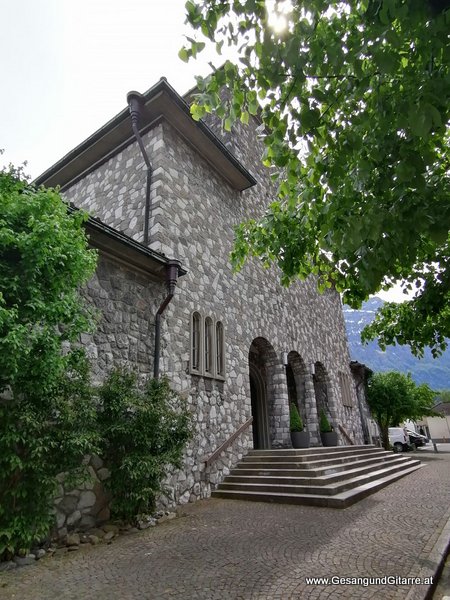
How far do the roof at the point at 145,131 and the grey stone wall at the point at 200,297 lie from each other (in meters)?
0.21

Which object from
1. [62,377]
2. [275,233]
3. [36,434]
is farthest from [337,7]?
[36,434]

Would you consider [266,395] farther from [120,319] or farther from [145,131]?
[145,131]

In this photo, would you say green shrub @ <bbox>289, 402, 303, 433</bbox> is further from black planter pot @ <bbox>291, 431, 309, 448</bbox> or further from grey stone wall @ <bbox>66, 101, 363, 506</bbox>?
grey stone wall @ <bbox>66, 101, 363, 506</bbox>

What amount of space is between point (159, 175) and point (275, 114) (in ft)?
18.6

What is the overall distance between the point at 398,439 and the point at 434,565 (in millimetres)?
21610

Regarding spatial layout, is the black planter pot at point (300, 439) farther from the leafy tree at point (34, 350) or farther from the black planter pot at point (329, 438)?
the leafy tree at point (34, 350)

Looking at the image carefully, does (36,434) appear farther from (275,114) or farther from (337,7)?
(337,7)

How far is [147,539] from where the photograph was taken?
15.6 feet

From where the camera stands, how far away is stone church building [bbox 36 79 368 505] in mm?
6543

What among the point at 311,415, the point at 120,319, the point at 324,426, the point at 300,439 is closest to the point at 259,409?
the point at 300,439

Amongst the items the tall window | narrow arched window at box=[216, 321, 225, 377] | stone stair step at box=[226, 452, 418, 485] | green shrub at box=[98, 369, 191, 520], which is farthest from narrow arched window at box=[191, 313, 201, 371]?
stone stair step at box=[226, 452, 418, 485]

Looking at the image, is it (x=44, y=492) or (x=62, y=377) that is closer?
(x=44, y=492)

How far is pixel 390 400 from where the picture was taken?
21.5 meters

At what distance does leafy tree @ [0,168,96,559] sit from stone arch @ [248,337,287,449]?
24.4 ft
